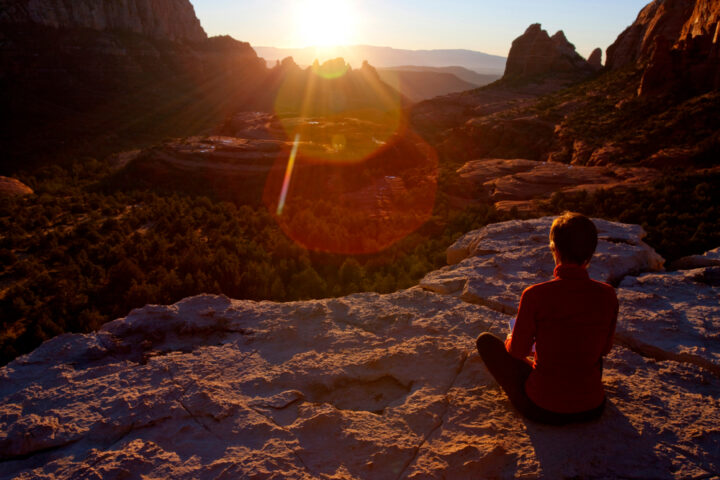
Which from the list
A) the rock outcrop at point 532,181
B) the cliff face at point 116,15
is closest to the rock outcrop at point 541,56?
the rock outcrop at point 532,181

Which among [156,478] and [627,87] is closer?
[156,478]

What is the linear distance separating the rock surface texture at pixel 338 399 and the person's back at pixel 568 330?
23cm

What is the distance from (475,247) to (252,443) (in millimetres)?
5396

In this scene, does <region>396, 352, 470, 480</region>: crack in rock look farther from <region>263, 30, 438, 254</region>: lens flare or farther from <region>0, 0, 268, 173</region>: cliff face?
<region>0, 0, 268, 173</region>: cliff face

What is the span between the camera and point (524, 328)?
2.36m

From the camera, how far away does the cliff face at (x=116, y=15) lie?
158 ft

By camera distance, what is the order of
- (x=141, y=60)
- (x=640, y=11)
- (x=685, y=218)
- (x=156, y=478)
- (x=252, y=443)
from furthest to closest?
1. (x=141, y=60)
2. (x=640, y=11)
3. (x=685, y=218)
4. (x=252, y=443)
5. (x=156, y=478)

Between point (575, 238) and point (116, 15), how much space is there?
76696 millimetres

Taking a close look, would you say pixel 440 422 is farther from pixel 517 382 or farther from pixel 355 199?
pixel 355 199

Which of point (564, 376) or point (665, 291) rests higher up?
point (564, 376)

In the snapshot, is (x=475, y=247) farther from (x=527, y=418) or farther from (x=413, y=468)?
(x=413, y=468)

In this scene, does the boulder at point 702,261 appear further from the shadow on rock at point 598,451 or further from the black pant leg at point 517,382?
the black pant leg at point 517,382

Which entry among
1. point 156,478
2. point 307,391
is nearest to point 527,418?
point 307,391

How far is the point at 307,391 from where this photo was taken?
3092 millimetres
